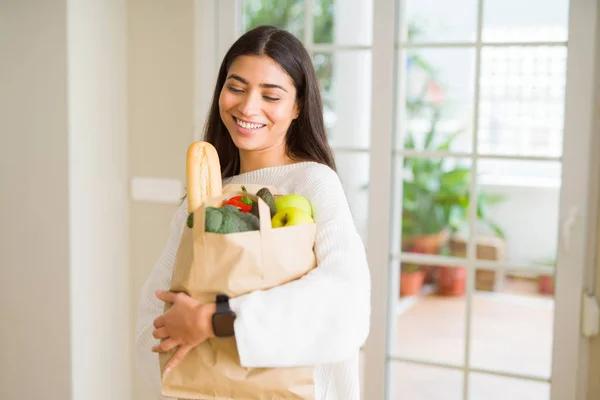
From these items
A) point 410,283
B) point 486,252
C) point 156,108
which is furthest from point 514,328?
point 156,108

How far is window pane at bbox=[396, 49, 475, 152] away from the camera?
249 inches

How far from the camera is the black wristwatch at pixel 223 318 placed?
1.21 meters

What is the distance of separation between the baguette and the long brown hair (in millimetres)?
259

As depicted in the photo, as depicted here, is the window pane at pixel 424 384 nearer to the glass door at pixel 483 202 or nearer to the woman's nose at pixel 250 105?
the glass door at pixel 483 202

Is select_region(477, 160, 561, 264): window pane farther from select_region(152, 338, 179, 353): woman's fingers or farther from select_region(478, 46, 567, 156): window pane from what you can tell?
select_region(152, 338, 179, 353): woman's fingers

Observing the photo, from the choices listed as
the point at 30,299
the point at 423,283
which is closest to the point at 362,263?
the point at 30,299

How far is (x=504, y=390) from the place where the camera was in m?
4.33

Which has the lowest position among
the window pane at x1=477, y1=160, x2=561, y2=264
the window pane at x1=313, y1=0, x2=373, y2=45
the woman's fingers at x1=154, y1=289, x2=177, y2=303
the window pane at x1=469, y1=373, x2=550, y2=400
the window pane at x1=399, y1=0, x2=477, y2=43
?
the window pane at x1=469, y1=373, x2=550, y2=400

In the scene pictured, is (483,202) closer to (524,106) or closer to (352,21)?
(524,106)

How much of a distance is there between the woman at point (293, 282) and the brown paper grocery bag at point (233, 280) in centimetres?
2

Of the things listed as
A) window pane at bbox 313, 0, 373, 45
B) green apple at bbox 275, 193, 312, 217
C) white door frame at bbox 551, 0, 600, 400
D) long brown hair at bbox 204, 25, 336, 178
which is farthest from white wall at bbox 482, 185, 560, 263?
green apple at bbox 275, 193, 312, 217

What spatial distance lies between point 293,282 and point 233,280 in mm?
104

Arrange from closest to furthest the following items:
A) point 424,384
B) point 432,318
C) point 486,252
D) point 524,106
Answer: point 424,384 < point 432,318 < point 486,252 < point 524,106

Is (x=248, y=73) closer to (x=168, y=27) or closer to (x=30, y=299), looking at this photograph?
(x=168, y=27)
